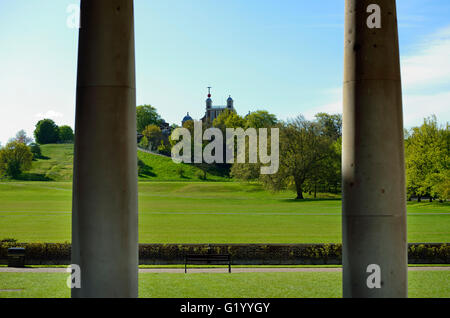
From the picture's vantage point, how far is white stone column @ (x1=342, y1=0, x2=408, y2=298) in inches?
302

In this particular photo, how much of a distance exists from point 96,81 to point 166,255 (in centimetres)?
1670

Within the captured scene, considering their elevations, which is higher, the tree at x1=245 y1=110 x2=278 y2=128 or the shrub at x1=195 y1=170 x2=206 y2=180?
the tree at x1=245 y1=110 x2=278 y2=128

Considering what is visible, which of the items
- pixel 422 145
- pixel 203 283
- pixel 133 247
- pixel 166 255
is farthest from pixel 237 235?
pixel 422 145

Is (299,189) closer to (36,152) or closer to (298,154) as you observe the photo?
(298,154)

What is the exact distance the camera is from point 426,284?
15.4 metres

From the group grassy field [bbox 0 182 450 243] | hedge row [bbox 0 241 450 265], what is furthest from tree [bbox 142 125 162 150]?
hedge row [bbox 0 241 450 265]

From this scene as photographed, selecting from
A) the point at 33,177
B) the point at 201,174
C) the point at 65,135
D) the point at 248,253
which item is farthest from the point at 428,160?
the point at 65,135

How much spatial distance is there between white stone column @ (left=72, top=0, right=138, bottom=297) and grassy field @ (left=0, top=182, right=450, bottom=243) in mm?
23742

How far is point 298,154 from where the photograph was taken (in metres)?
75.9

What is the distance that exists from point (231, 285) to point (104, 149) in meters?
8.45

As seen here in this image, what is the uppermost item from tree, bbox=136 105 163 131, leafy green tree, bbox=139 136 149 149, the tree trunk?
tree, bbox=136 105 163 131

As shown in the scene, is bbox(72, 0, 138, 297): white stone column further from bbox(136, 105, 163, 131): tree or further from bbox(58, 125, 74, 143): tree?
bbox(58, 125, 74, 143): tree

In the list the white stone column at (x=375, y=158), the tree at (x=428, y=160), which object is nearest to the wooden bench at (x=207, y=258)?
the white stone column at (x=375, y=158)

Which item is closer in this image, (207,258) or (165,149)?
(207,258)
